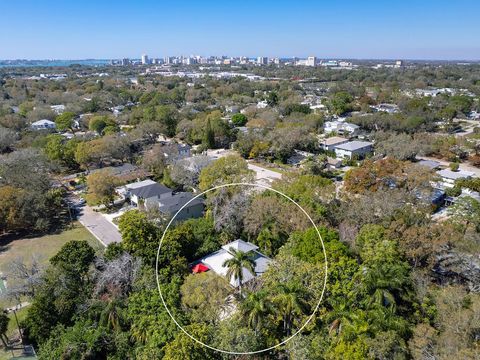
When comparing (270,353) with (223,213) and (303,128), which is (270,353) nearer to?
(223,213)

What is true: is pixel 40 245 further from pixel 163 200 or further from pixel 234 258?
pixel 234 258

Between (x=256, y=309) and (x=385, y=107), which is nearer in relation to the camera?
(x=256, y=309)

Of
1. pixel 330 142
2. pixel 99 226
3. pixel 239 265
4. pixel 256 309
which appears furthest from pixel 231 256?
pixel 330 142

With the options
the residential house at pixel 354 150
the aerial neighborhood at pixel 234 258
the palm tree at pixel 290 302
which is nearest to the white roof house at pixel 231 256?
the aerial neighborhood at pixel 234 258

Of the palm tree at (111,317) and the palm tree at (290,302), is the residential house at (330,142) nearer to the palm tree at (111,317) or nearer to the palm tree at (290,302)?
the palm tree at (290,302)

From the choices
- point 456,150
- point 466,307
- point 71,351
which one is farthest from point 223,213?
point 456,150

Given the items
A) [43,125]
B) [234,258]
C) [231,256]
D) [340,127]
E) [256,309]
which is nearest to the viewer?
[256,309]

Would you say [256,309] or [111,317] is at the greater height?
[256,309]
